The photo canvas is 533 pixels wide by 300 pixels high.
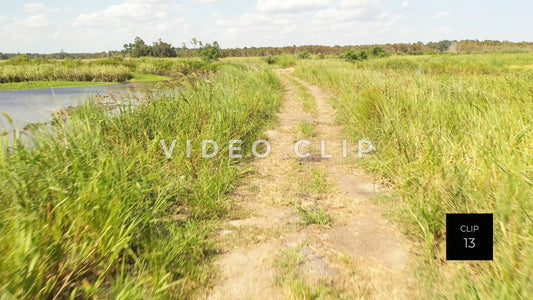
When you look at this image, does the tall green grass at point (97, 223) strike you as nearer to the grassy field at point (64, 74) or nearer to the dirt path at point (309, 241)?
the dirt path at point (309, 241)

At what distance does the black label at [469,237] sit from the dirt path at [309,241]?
28 cm

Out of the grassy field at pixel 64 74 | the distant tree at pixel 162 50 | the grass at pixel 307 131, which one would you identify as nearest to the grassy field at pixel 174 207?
the grass at pixel 307 131

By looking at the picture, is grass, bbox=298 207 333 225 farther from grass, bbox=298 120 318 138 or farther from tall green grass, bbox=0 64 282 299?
→ grass, bbox=298 120 318 138

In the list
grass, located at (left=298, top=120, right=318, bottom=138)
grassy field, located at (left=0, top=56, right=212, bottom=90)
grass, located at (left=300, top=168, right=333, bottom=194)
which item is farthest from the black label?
grassy field, located at (left=0, top=56, right=212, bottom=90)

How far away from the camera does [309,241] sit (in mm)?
2154

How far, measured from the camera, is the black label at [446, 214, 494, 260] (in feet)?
5.46

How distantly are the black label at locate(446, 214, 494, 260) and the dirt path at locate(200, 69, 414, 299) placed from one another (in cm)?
28

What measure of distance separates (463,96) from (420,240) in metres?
2.97

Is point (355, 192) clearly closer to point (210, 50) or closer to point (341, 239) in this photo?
point (341, 239)

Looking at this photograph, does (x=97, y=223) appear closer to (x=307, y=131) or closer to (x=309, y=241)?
(x=309, y=241)

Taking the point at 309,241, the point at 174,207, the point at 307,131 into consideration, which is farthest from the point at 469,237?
the point at 307,131

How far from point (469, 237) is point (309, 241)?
970mm

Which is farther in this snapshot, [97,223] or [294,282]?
[97,223]

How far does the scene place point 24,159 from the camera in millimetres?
2064
